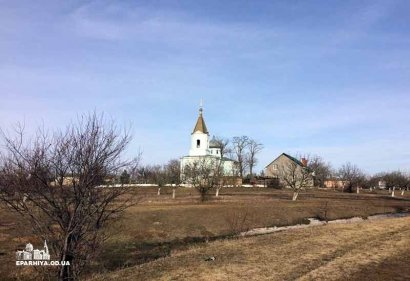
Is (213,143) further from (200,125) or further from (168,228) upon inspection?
(168,228)

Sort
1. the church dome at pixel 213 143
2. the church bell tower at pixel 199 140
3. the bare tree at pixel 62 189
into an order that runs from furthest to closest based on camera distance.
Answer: the church dome at pixel 213 143 < the church bell tower at pixel 199 140 < the bare tree at pixel 62 189

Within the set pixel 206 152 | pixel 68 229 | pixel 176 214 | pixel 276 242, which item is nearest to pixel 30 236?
pixel 68 229

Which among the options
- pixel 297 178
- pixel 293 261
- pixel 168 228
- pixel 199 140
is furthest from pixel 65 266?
pixel 199 140

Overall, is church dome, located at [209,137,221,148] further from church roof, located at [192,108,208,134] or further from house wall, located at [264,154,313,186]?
house wall, located at [264,154,313,186]

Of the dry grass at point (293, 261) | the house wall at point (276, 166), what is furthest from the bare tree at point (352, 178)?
the dry grass at point (293, 261)

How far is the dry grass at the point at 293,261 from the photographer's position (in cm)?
1395

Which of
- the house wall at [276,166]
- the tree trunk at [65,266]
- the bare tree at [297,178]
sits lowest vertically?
the tree trunk at [65,266]

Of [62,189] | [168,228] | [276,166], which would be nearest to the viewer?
[62,189]

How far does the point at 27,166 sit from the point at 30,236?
2.09 m

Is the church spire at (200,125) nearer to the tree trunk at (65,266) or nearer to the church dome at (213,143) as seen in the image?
the church dome at (213,143)

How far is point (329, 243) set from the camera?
20391mm

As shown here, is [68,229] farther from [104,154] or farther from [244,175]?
[244,175]

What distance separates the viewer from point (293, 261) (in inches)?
632

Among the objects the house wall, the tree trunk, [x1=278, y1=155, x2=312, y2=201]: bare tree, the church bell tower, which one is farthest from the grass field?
the church bell tower
